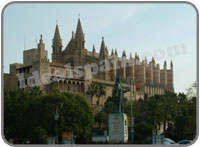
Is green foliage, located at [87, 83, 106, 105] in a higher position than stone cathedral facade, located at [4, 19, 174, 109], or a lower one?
lower

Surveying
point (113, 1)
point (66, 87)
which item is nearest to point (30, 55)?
point (66, 87)

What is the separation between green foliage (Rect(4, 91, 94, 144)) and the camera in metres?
48.0

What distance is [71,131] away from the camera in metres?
47.7

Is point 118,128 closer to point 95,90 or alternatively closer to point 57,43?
point 95,90

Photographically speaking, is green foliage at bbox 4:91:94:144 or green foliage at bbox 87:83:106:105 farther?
green foliage at bbox 87:83:106:105

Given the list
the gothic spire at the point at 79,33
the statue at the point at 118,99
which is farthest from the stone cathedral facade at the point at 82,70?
the statue at the point at 118,99

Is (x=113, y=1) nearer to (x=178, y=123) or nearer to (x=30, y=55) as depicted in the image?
(x=178, y=123)

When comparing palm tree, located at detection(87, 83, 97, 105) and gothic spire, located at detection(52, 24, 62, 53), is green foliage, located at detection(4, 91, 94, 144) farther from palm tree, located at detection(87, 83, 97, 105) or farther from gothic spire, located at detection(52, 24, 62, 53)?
gothic spire, located at detection(52, 24, 62, 53)

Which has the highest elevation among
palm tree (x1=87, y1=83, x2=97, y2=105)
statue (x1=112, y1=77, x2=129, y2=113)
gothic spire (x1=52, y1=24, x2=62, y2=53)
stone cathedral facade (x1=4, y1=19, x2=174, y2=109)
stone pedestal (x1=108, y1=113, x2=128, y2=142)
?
gothic spire (x1=52, y1=24, x2=62, y2=53)

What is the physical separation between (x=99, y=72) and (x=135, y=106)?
2711 cm

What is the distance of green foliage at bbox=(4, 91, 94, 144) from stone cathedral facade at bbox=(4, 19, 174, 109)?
26086 millimetres

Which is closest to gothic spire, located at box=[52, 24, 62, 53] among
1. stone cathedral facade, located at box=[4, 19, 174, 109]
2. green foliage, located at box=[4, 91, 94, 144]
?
stone cathedral facade, located at box=[4, 19, 174, 109]

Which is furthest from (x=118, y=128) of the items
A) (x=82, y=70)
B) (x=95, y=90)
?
(x=82, y=70)

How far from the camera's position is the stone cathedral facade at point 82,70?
82.1m
